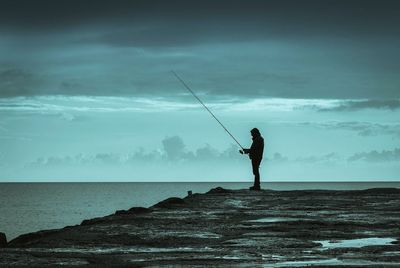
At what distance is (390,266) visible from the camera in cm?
859

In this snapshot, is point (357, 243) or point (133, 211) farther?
point (133, 211)

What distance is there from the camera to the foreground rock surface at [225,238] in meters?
9.34

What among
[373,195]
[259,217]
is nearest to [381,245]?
[259,217]

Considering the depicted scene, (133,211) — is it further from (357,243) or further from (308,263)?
(308,263)

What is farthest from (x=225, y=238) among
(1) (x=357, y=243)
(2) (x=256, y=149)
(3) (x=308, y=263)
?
(2) (x=256, y=149)

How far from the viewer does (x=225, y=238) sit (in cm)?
1203

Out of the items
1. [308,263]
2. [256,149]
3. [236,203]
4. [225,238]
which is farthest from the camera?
[256,149]

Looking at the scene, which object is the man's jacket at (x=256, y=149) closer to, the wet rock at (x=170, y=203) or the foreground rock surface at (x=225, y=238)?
the wet rock at (x=170, y=203)

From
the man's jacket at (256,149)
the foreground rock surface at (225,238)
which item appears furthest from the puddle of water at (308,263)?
the man's jacket at (256,149)

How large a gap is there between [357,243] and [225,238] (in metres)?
1.84

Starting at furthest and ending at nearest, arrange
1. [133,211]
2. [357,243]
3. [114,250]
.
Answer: [133,211], [357,243], [114,250]

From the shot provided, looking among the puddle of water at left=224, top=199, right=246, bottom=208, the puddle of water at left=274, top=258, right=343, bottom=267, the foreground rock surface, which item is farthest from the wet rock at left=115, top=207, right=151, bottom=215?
the puddle of water at left=274, top=258, right=343, bottom=267

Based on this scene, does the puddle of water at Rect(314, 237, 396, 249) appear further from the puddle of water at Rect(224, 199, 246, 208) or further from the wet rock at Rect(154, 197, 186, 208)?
the wet rock at Rect(154, 197, 186, 208)

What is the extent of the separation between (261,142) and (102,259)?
16.5 m
